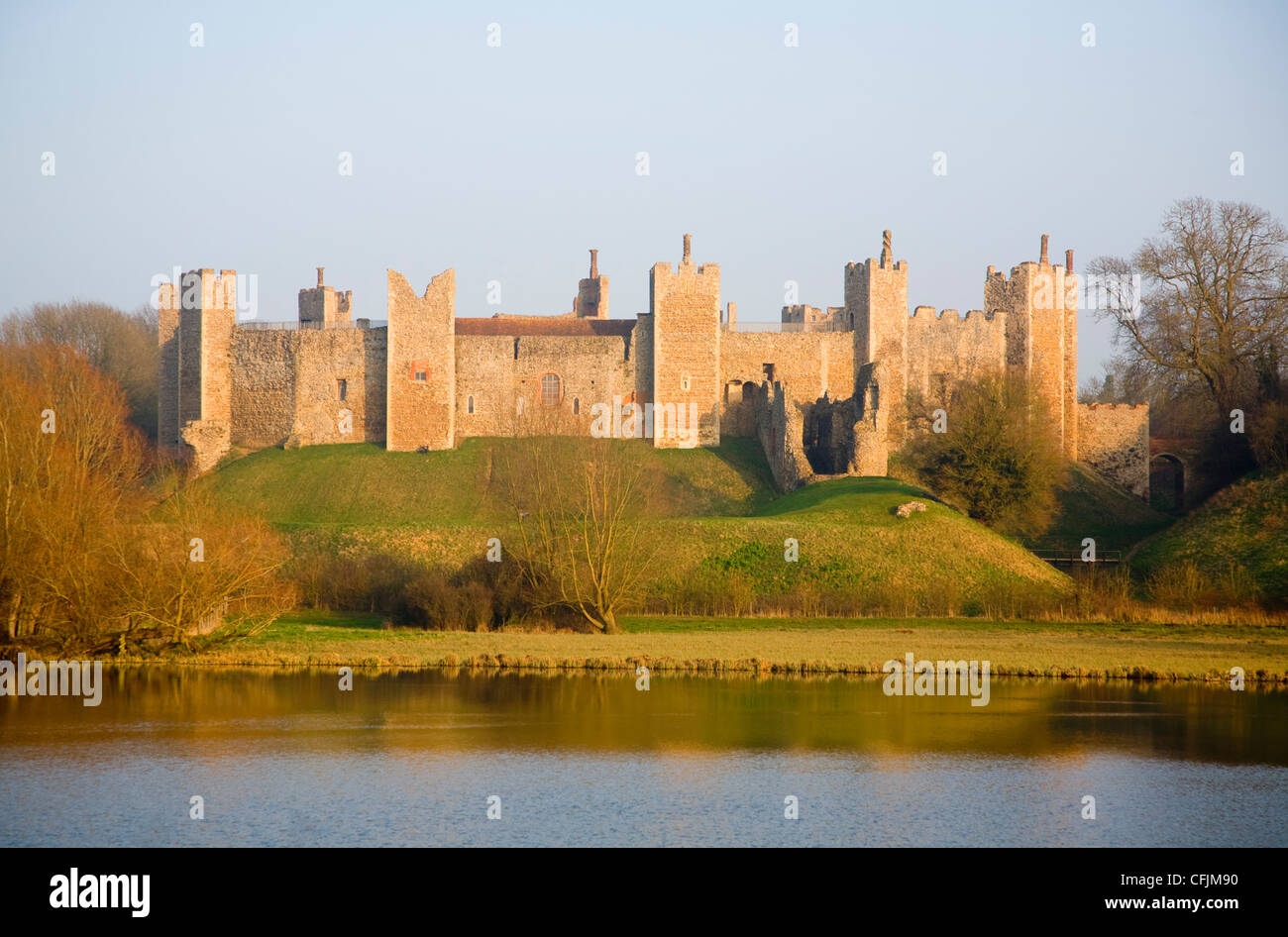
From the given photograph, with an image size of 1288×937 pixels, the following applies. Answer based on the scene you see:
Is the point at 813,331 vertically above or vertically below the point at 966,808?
above

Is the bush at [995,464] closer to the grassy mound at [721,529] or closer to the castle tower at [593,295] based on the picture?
the grassy mound at [721,529]

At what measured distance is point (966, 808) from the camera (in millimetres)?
12812

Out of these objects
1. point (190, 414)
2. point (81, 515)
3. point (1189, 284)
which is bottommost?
point (81, 515)

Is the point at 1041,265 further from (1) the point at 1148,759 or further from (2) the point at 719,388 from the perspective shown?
(1) the point at 1148,759

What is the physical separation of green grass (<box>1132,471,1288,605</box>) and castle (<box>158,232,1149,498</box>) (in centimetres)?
623

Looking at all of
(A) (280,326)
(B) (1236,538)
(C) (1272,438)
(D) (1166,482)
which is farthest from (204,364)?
(D) (1166,482)

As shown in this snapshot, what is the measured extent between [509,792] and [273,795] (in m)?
2.08

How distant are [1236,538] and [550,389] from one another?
733 inches

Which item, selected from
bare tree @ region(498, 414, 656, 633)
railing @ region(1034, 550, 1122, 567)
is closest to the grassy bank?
bare tree @ region(498, 414, 656, 633)

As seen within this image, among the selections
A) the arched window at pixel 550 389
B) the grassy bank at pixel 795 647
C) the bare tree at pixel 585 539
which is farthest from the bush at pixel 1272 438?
the arched window at pixel 550 389

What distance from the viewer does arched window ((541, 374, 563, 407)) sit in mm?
41188

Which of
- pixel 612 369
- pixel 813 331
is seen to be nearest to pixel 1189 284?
pixel 813 331

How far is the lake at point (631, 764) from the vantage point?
12.0m

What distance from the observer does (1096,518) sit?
125 ft
